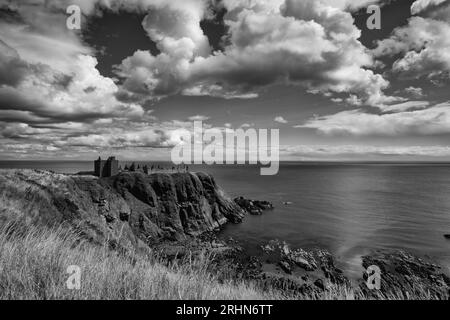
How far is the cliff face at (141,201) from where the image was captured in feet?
88.6

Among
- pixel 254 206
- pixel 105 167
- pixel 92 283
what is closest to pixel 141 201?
pixel 105 167

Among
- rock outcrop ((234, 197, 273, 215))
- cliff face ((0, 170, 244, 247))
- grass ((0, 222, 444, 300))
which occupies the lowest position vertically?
rock outcrop ((234, 197, 273, 215))

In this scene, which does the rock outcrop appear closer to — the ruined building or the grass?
the ruined building

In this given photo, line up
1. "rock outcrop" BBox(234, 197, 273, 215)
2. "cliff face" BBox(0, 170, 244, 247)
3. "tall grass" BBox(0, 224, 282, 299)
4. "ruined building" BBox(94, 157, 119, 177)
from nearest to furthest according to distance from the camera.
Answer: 1. "tall grass" BBox(0, 224, 282, 299)
2. "cliff face" BBox(0, 170, 244, 247)
3. "ruined building" BBox(94, 157, 119, 177)
4. "rock outcrop" BBox(234, 197, 273, 215)

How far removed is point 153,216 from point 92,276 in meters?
53.0

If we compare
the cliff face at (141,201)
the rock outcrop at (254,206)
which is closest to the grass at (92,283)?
the cliff face at (141,201)

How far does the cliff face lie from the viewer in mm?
26991

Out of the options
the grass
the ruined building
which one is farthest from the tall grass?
the ruined building

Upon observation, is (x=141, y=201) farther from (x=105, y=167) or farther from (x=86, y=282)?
(x=86, y=282)

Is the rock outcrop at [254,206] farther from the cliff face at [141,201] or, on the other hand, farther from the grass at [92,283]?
the grass at [92,283]

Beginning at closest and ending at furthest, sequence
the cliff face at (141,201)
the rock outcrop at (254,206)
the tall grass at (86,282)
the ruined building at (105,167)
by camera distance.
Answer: the tall grass at (86,282) < the cliff face at (141,201) < the ruined building at (105,167) < the rock outcrop at (254,206)

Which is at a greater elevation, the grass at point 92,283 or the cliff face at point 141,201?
the grass at point 92,283
